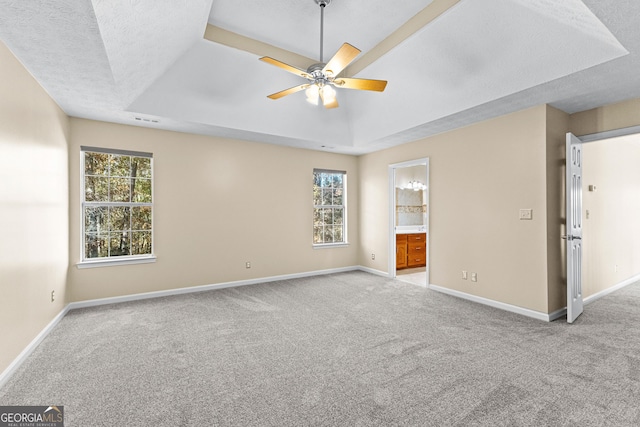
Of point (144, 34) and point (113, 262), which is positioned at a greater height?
point (144, 34)

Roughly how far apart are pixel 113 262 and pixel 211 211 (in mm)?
1525

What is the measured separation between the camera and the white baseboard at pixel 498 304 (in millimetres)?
3511

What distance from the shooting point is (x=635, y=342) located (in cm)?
286

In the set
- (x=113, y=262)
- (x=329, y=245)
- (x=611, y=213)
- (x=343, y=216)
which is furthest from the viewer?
(x=343, y=216)

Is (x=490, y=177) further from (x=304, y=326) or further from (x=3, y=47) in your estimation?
(x=3, y=47)

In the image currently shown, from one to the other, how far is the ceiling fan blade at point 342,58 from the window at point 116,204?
3275 mm

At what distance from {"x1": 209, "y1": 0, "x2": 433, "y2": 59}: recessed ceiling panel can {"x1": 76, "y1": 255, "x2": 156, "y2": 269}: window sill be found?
3347 mm

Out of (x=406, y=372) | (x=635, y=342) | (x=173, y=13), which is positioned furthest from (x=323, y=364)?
(x=173, y=13)

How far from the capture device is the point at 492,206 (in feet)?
13.2

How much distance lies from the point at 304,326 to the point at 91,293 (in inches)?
121

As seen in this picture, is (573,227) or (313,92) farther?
(573,227)

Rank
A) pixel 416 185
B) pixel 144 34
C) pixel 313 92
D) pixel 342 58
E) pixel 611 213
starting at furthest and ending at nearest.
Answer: pixel 416 185 → pixel 611 213 → pixel 313 92 → pixel 144 34 → pixel 342 58

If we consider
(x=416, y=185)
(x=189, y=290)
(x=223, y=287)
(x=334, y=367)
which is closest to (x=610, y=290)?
(x=416, y=185)

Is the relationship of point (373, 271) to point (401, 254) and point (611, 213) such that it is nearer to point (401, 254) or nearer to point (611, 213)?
point (401, 254)
